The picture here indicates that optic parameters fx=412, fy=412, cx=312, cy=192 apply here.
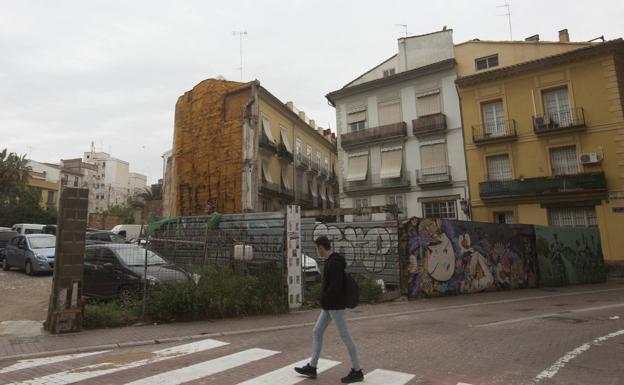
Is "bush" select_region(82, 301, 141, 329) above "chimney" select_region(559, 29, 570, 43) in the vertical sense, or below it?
below

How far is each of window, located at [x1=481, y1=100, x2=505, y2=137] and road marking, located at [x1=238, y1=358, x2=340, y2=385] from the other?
24.1 m

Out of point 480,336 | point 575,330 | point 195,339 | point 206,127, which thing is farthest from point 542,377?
point 206,127

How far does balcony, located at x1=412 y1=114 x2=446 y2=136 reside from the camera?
2747 centimetres

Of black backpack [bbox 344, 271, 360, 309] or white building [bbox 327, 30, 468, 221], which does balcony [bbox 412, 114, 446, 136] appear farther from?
black backpack [bbox 344, 271, 360, 309]

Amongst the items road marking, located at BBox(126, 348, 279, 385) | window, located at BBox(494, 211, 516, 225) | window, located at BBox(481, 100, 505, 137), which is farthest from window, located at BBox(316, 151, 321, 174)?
road marking, located at BBox(126, 348, 279, 385)

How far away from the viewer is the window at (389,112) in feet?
97.2

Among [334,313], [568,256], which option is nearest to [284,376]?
[334,313]

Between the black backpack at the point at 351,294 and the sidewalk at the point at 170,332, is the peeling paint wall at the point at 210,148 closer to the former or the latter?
the sidewalk at the point at 170,332

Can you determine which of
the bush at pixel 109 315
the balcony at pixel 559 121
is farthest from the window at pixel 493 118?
the bush at pixel 109 315

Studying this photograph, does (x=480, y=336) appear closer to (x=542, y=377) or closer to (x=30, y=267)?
(x=542, y=377)

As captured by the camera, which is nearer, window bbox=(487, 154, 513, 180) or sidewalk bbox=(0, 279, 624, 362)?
sidewalk bbox=(0, 279, 624, 362)

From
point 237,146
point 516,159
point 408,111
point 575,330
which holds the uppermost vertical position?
point 408,111

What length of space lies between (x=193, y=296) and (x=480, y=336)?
5.98 m

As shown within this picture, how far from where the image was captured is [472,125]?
87.8 ft
